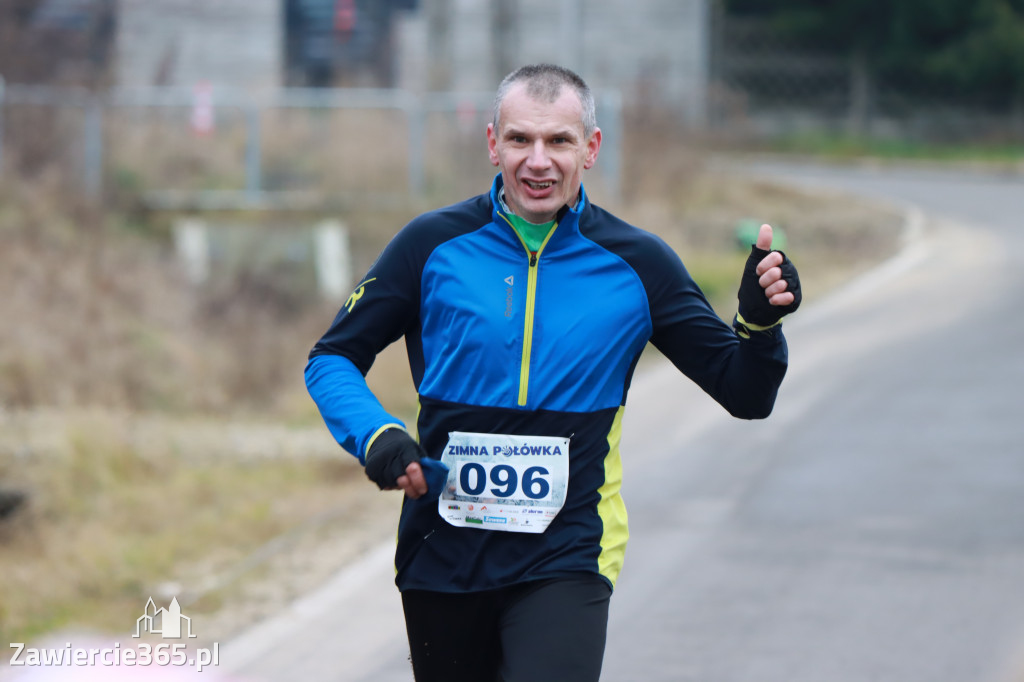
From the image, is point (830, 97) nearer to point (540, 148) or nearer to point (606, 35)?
point (606, 35)

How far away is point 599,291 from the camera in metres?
3.27

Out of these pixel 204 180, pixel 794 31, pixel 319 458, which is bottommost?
pixel 319 458

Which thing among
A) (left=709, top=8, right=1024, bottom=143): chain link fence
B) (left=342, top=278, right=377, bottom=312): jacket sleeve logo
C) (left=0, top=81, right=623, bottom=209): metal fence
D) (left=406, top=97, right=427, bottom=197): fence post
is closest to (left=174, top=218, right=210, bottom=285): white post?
(left=0, top=81, right=623, bottom=209): metal fence

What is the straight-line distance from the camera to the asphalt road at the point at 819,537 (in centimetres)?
569

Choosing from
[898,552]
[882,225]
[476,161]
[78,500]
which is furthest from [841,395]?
[882,225]

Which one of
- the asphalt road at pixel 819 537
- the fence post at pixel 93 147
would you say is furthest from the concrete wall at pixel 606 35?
the asphalt road at pixel 819 537

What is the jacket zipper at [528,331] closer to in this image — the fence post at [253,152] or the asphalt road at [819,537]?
the asphalt road at [819,537]

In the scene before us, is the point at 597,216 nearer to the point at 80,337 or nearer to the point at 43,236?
the point at 80,337

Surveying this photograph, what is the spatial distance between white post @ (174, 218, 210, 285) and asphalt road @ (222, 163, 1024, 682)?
7.02m

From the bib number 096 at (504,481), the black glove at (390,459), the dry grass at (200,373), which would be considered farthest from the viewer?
the dry grass at (200,373)

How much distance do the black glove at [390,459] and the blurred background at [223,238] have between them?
3.38 m

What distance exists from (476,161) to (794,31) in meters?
27.5

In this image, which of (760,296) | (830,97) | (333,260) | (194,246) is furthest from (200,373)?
(830,97)

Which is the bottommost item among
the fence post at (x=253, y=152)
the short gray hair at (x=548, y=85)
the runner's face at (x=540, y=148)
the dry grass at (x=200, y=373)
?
the dry grass at (x=200, y=373)
